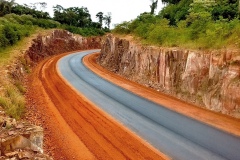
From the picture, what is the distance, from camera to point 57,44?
4738 centimetres

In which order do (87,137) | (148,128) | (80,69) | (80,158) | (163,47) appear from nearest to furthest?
(80,158) → (87,137) → (148,128) → (163,47) → (80,69)

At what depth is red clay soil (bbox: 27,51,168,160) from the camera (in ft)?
31.8

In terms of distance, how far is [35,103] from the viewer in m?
15.9

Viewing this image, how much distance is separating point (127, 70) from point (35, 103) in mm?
11381

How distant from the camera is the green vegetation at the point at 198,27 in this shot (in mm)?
16438

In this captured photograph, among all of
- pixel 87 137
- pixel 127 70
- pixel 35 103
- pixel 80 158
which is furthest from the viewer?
pixel 127 70

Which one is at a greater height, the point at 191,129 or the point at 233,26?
the point at 233,26

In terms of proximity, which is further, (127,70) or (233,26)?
(127,70)

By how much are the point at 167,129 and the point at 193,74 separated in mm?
5826

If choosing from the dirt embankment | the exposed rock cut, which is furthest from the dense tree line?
the exposed rock cut

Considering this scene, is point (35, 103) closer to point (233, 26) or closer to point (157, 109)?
point (157, 109)

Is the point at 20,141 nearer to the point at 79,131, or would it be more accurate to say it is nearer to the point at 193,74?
the point at 79,131

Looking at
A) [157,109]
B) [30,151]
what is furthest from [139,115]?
[30,151]

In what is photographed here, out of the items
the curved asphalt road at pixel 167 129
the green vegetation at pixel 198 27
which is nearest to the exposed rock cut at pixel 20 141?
the curved asphalt road at pixel 167 129
